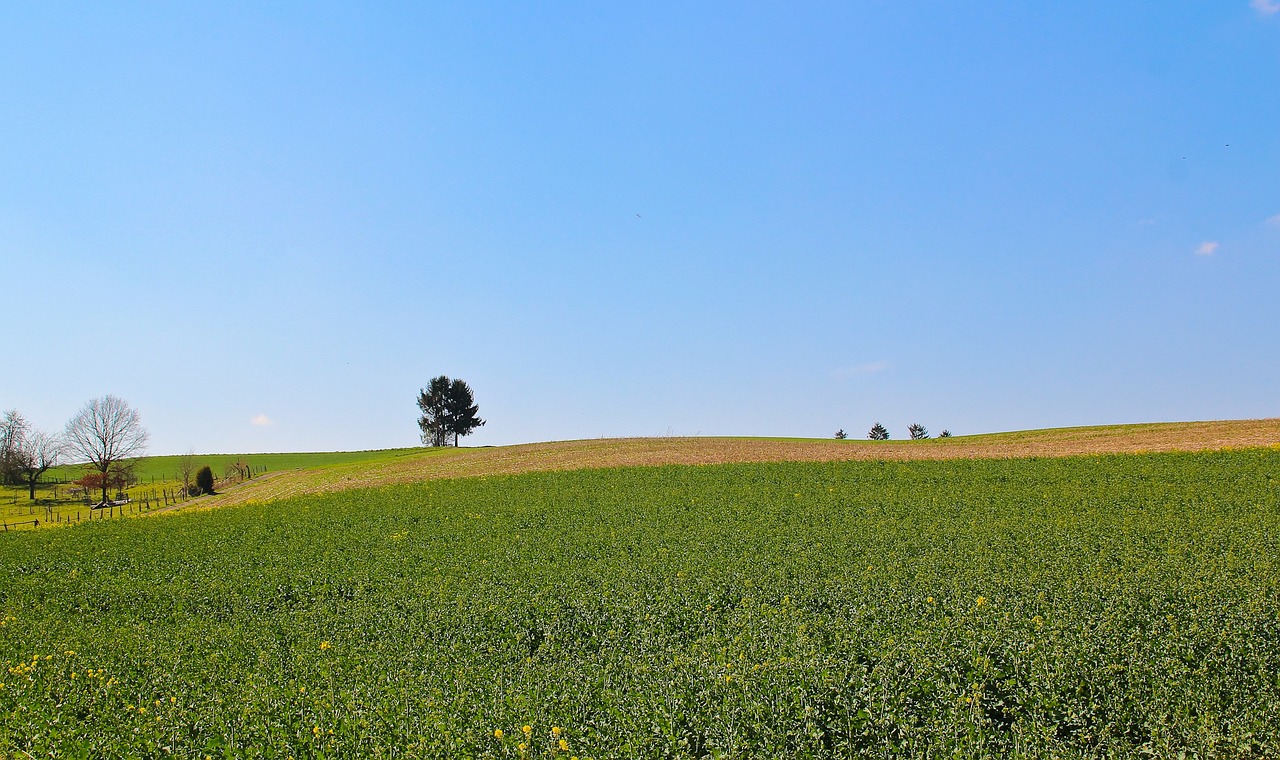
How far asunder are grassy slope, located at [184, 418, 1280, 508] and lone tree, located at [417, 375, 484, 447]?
138 ft

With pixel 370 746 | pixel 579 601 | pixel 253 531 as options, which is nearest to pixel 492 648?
pixel 579 601

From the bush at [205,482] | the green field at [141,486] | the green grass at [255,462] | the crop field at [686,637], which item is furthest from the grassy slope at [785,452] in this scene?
the green grass at [255,462]

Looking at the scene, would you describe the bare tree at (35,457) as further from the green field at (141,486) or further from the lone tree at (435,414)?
the lone tree at (435,414)

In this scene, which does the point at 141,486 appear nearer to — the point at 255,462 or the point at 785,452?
the point at 255,462

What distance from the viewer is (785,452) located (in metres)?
45.8

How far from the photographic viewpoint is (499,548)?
1939 centimetres

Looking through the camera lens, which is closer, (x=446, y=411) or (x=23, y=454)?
(x=23, y=454)

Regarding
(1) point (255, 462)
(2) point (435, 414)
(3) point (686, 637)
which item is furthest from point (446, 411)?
(3) point (686, 637)

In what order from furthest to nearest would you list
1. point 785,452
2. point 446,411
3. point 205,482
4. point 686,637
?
point 446,411 < point 205,482 < point 785,452 < point 686,637

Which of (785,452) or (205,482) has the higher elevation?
(785,452)

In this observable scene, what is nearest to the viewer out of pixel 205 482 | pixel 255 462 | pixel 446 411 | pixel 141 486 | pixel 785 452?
pixel 785 452

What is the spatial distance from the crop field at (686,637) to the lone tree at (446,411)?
7738 centimetres

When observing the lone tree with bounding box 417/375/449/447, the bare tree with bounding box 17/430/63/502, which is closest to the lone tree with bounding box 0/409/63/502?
the bare tree with bounding box 17/430/63/502

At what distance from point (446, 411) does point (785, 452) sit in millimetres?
64993
